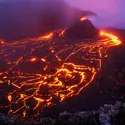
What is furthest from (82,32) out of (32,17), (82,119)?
(82,119)

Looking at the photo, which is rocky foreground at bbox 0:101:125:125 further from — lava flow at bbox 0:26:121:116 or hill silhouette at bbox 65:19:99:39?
hill silhouette at bbox 65:19:99:39

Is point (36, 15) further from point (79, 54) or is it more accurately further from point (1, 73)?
point (1, 73)

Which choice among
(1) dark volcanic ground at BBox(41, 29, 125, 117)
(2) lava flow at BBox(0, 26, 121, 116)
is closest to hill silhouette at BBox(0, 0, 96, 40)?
(2) lava flow at BBox(0, 26, 121, 116)

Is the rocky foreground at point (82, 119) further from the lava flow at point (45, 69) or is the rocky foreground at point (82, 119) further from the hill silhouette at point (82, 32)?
the hill silhouette at point (82, 32)

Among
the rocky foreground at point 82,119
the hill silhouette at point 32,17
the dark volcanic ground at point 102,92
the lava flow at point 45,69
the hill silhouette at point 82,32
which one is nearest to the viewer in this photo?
the rocky foreground at point 82,119

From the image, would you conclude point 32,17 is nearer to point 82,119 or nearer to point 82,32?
point 82,32

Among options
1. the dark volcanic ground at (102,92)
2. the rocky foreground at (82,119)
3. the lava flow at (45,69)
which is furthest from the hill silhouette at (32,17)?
the rocky foreground at (82,119)
